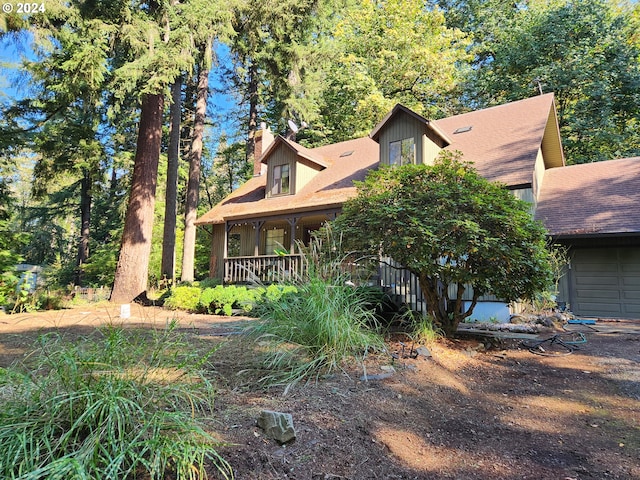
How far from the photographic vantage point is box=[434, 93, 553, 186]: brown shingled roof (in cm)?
1019

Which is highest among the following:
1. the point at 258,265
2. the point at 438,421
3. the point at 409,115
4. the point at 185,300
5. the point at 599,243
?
the point at 409,115

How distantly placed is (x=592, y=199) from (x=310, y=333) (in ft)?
36.5

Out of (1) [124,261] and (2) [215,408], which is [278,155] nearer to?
(1) [124,261]

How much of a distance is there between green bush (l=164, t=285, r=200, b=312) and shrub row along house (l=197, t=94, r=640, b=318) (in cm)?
147

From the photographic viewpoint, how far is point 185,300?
10.3 m

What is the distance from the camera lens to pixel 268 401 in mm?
2814

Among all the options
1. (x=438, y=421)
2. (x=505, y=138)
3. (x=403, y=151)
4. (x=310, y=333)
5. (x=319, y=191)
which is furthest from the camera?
(x=319, y=191)

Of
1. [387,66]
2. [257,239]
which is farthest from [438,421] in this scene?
[387,66]

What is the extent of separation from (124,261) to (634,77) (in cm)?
2007

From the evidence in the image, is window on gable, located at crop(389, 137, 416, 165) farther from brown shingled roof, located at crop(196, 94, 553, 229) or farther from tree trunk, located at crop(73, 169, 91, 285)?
tree trunk, located at crop(73, 169, 91, 285)

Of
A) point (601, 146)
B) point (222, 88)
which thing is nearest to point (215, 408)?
point (601, 146)

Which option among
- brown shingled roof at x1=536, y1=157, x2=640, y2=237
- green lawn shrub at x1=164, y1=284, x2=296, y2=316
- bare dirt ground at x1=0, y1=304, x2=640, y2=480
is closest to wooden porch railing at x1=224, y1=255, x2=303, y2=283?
green lawn shrub at x1=164, y1=284, x2=296, y2=316

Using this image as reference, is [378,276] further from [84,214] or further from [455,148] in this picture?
[84,214]

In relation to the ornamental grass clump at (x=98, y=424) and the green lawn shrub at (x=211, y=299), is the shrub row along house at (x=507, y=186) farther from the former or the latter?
the ornamental grass clump at (x=98, y=424)
